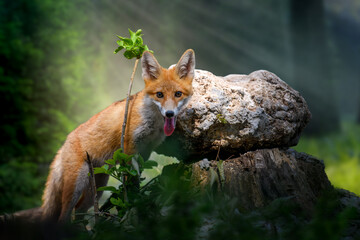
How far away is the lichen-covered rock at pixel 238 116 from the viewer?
2.73 m

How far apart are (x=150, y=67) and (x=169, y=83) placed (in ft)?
0.83

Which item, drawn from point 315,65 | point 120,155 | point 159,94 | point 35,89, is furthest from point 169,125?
point 315,65

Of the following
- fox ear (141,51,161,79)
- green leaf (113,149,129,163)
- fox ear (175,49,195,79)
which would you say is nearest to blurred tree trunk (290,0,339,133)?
fox ear (175,49,195,79)

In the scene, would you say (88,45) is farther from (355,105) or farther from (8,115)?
(355,105)

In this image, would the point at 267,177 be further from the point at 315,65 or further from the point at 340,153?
the point at 315,65

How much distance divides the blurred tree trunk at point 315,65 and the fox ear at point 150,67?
7.17 meters

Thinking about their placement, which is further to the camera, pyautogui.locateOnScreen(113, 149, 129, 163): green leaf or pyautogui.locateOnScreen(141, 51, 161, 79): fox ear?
pyautogui.locateOnScreen(141, 51, 161, 79): fox ear

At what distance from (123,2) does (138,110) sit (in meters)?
5.32

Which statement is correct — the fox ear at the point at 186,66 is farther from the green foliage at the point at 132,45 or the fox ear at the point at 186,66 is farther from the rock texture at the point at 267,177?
the rock texture at the point at 267,177

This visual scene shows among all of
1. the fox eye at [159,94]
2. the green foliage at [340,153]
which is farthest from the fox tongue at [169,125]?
the green foliage at [340,153]

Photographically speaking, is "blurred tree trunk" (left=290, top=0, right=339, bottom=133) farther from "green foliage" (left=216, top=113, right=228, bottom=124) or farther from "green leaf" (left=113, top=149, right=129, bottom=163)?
"green leaf" (left=113, top=149, right=129, bottom=163)

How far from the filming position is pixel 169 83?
2.62m

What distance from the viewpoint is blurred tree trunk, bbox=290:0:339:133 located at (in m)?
8.59

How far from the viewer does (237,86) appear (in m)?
2.98
